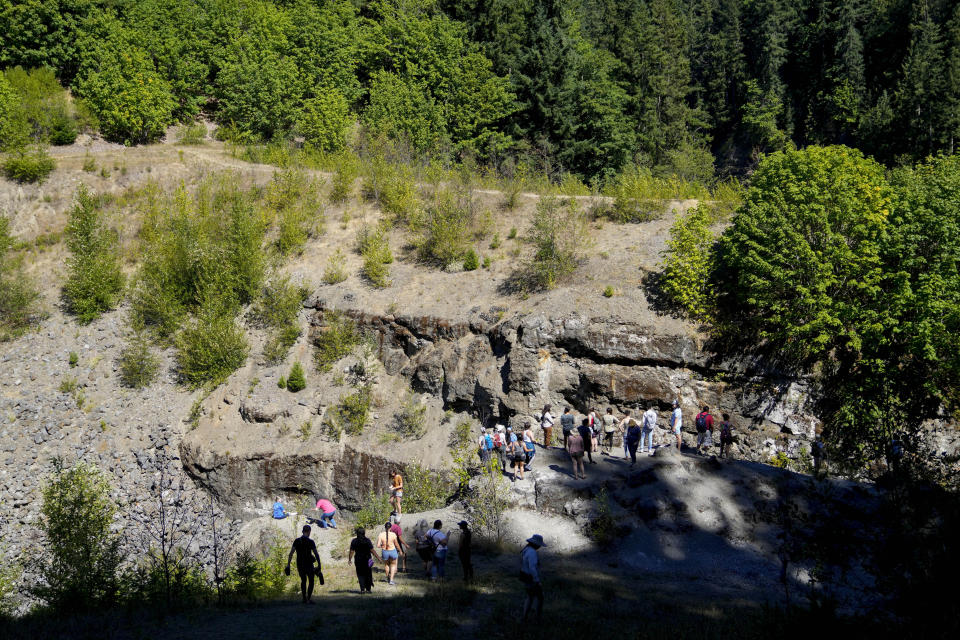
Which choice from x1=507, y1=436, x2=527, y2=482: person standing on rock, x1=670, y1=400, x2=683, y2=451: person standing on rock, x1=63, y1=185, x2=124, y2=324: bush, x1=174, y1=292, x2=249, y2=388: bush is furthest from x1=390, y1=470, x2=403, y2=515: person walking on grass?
x1=63, y1=185, x2=124, y2=324: bush

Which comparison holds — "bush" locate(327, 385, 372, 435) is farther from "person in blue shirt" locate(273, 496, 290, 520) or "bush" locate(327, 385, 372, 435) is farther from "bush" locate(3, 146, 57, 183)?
"bush" locate(3, 146, 57, 183)

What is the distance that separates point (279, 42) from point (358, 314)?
80.1ft

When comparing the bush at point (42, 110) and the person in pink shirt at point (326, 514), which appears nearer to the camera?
the person in pink shirt at point (326, 514)

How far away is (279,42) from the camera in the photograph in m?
40.9

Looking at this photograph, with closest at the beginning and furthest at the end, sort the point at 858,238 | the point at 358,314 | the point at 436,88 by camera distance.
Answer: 1. the point at 858,238
2. the point at 358,314
3. the point at 436,88

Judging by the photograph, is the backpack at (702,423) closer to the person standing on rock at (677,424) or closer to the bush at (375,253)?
the person standing on rock at (677,424)

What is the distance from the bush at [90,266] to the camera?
27719 mm

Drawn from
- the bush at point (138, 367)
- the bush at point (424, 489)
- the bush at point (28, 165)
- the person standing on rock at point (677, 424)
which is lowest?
the bush at point (424, 489)

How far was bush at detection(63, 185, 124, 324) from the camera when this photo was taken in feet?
90.9

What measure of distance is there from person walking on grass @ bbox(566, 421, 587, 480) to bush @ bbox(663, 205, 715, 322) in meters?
7.97

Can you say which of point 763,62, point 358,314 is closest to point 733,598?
point 358,314

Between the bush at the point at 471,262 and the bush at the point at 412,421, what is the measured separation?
22.3ft

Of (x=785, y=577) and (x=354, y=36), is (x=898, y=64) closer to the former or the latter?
(x=354, y=36)

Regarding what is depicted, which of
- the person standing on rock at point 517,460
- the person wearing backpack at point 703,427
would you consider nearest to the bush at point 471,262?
the person standing on rock at point 517,460
